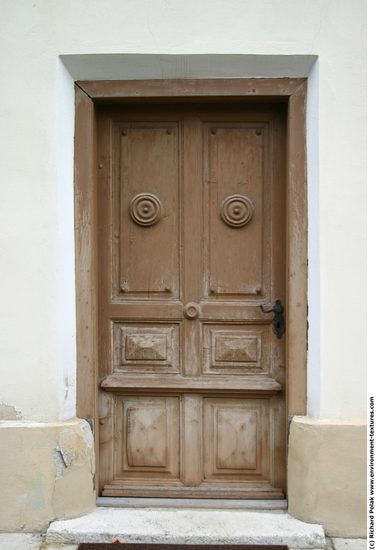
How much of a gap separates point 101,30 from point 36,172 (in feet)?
2.83

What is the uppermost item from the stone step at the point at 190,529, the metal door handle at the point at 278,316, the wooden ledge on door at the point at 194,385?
the metal door handle at the point at 278,316

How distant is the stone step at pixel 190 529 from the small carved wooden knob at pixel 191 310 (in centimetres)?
115

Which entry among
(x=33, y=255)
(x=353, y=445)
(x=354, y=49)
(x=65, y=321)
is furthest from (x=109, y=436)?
(x=354, y=49)

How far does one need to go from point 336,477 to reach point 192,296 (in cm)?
130

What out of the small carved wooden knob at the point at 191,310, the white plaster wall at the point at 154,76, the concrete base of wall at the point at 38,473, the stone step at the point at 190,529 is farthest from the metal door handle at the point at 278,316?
the concrete base of wall at the point at 38,473

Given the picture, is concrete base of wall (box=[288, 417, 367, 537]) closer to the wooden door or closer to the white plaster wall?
the white plaster wall

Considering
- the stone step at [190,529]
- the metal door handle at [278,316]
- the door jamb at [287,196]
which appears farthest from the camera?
the metal door handle at [278,316]

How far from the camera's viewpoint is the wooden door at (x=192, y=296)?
3611 millimetres

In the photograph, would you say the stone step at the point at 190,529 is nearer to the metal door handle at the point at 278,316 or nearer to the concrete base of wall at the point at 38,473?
the concrete base of wall at the point at 38,473

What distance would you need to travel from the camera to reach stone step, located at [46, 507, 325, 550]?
3242 mm

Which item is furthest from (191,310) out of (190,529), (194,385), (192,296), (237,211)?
(190,529)

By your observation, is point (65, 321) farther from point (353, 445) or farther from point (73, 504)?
point (353, 445)

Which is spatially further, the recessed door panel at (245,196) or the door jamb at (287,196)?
the recessed door panel at (245,196)

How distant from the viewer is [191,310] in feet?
11.8
